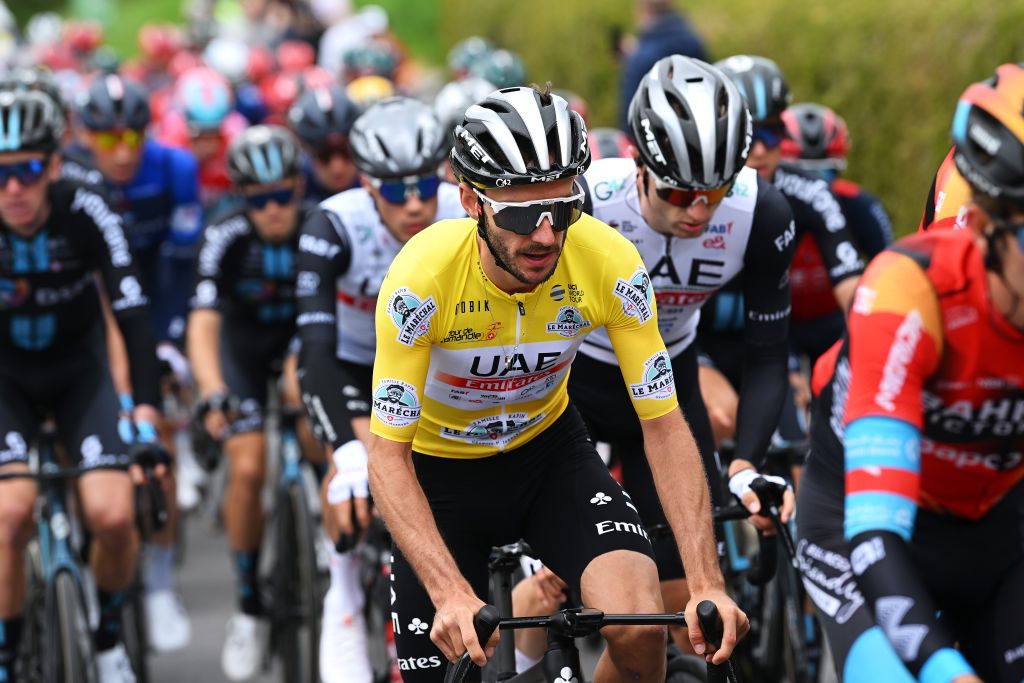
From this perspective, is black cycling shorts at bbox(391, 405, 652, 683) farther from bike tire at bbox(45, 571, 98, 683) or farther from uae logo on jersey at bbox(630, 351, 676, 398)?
bike tire at bbox(45, 571, 98, 683)

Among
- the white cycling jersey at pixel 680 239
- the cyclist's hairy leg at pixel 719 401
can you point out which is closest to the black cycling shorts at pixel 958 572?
the white cycling jersey at pixel 680 239

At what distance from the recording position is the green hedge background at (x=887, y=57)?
945 cm

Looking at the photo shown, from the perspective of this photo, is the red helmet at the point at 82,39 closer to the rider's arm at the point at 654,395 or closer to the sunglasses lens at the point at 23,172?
the sunglasses lens at the point at 23,172

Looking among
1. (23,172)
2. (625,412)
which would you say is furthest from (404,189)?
(23,172)

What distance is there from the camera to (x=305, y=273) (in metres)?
6.27

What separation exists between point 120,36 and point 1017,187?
38.3m

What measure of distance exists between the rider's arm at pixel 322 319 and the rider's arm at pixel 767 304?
1.55 m

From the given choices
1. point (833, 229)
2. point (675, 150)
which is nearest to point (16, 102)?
point (675, 150)

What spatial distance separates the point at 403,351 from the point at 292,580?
330 centimetres

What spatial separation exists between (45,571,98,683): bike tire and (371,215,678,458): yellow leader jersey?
2.20 m

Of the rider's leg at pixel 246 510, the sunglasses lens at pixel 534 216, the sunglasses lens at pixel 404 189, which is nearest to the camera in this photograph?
the sunglasses lens at pixel 534 216

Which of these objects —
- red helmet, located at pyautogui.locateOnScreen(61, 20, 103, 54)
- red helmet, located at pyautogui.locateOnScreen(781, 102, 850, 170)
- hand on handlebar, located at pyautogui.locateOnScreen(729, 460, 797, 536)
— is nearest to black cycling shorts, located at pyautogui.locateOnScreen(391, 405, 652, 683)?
hand on handlebar, located at pyautogui.locateOnScreen(729, 460, 797, 536)

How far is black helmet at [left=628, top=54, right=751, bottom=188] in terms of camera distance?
4.96 meters

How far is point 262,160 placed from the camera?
8.00 meters
